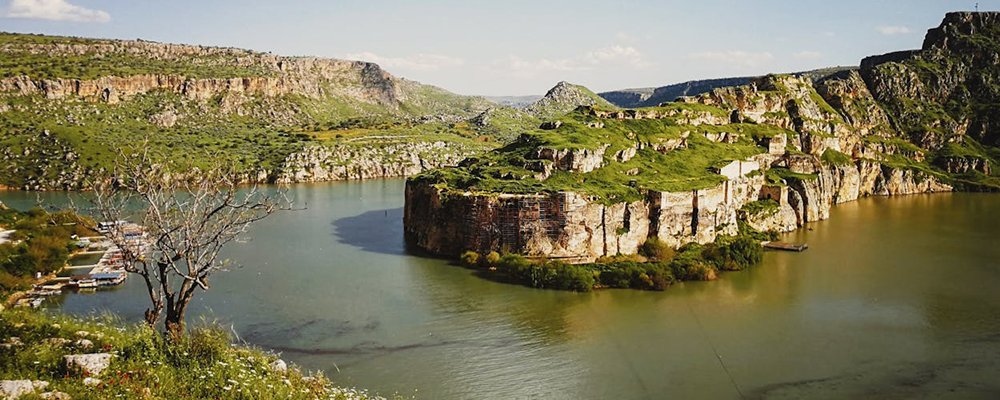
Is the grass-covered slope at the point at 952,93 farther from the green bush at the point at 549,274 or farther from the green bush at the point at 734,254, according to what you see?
the green bush at the point at 549,274

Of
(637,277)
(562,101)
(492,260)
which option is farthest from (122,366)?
(562,101)

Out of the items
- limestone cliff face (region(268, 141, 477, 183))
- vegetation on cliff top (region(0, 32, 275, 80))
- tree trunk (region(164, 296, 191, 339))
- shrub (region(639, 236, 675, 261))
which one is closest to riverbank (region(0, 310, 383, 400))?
tree trunk (region(164, 296, 191, 339))

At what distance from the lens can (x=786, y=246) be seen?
5644 cm

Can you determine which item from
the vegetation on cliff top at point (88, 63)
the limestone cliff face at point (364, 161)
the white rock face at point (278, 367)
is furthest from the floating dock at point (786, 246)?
the vegetation on cliff top at point (88, 63)

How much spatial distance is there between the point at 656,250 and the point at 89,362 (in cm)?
4170

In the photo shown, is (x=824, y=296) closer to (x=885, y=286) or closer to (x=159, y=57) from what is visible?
(x=885, y=286)

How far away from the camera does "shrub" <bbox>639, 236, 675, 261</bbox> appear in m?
49.8

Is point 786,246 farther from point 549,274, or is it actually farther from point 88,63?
point 88,63

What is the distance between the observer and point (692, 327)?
119ft

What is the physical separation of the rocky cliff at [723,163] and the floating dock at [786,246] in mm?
3620

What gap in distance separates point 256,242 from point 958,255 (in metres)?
55.6

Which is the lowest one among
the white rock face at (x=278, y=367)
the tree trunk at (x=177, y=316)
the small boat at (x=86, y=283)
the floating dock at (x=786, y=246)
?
the small boat at (x=86, y=283)

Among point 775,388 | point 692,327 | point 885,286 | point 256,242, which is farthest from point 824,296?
point 256,242

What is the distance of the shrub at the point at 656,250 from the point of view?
164 feet
